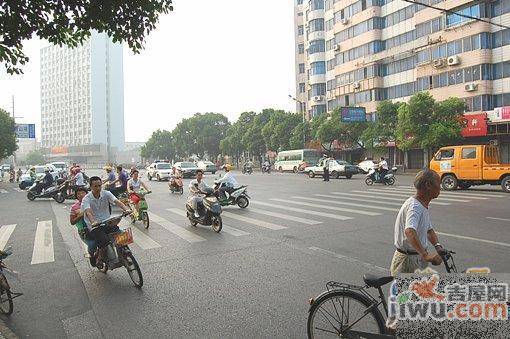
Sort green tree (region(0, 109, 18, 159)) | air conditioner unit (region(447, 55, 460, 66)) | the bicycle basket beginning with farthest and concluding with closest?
green tree (region(0, 109, 18, 159)) → air conditioner unit (region(447, 55, 460, 66)) → the bicycle basket

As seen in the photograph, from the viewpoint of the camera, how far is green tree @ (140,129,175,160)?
101m

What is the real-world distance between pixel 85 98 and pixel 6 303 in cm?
13554

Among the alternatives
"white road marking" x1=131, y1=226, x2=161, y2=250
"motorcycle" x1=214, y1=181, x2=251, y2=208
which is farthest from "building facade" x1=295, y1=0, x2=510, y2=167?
"white road marking" x1=131, y1=226, x2=161, y2=250

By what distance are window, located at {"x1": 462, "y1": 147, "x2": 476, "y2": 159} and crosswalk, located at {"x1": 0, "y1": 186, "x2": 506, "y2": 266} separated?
1794 mm

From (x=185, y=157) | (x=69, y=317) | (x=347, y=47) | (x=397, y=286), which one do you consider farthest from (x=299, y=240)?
(x=185, y=157)

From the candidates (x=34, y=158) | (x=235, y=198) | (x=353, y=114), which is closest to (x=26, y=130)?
(x=353, y=114)

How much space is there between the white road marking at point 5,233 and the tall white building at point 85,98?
11231 cm

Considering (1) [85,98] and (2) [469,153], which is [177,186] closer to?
(2) [469,153]

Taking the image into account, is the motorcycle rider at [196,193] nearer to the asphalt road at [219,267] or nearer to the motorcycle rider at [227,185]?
the asphalt road at [219,267]

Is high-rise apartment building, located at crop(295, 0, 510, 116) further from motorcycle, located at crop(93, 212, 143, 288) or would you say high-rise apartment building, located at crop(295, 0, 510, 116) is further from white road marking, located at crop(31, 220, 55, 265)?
motorcycle, located at crop(93, 212, 143, 288)

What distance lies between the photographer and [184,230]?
10656 millimetres

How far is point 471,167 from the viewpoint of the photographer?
18.0 m

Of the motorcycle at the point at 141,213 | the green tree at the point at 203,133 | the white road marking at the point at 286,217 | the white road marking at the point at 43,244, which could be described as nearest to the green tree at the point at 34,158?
the green tree at the point at 203,133

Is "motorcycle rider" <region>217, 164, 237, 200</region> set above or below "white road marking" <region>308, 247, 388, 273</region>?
above
